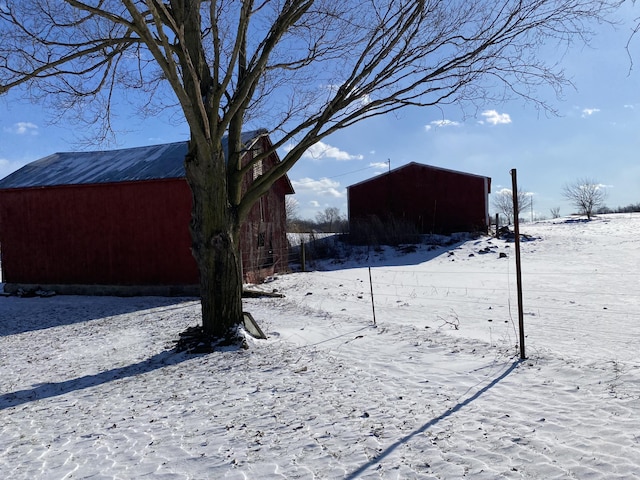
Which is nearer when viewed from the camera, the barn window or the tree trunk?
the tree trunk

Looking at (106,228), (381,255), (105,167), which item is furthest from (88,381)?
(381,255)

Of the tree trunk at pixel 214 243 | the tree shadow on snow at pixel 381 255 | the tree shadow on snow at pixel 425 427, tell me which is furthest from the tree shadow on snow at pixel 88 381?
the tree shadow on snow at pixel 381 255

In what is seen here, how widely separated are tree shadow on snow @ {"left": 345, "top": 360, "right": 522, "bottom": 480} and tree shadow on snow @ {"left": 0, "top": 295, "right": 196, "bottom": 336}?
31.2ft

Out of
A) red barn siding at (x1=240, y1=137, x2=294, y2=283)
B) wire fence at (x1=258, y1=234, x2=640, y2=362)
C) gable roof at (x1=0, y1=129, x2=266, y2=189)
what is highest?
gable roof at (x1=0, y1=129, x2=266, y2=189)

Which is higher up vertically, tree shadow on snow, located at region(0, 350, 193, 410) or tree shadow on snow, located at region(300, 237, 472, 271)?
tree shadow on snow, located at region(300, 237, 472, 271)

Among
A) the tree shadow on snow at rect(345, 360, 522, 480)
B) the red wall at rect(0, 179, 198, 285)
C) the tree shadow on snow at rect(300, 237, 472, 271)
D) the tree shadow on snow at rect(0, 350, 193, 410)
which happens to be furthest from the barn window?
the tree shadow on snow at rect(345, 360, 522, 480)

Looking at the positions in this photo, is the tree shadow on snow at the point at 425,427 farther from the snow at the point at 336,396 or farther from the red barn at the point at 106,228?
the red barn at the point at 106,228

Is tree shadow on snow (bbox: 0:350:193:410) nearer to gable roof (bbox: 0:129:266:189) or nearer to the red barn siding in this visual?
gable roof (bbox: 0:129:266:189)

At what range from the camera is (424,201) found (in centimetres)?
3325

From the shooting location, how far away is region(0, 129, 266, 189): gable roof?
1600 cm

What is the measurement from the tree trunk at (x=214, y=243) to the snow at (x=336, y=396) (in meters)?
0.73

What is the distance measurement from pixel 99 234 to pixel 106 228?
372mm

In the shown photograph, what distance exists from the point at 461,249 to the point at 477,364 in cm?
2213

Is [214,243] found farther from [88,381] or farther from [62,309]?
[62,309]
